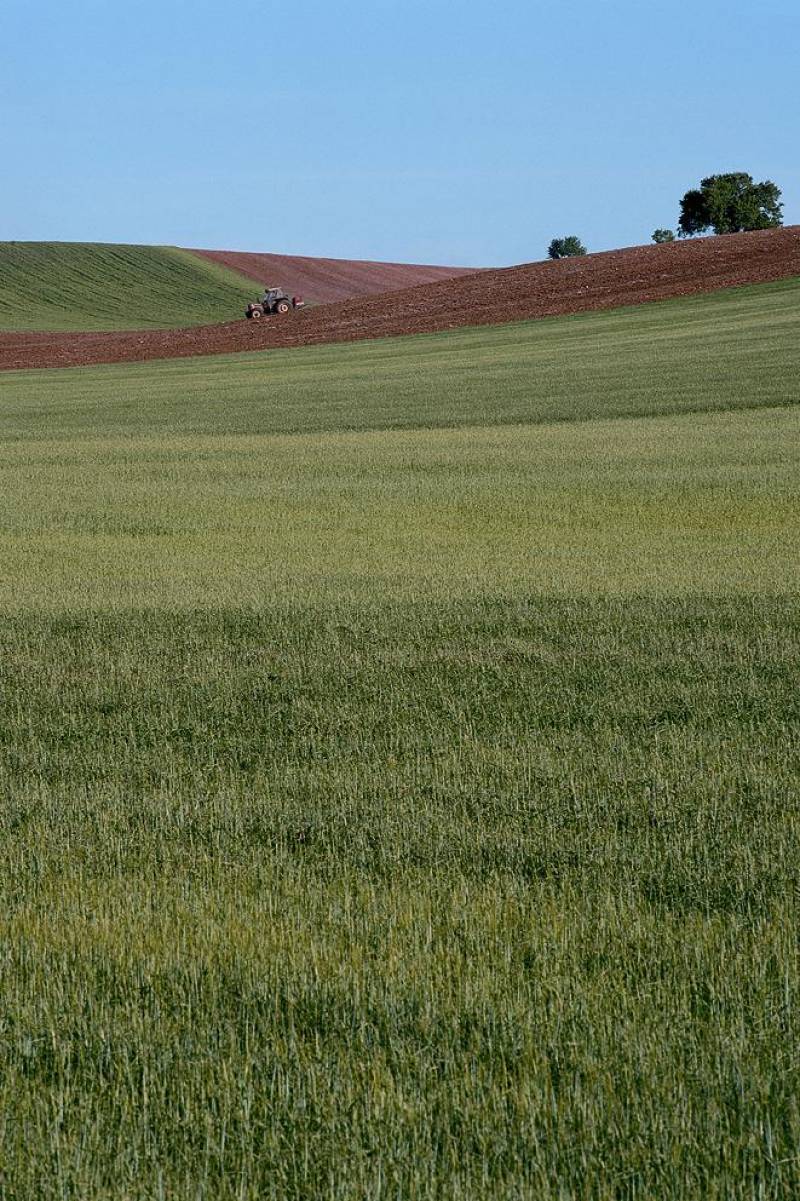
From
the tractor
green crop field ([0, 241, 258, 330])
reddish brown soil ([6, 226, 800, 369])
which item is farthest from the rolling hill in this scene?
reddish brown soil ([6, 226, 800, 369])

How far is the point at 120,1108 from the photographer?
332 centimetres

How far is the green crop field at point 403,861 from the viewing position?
317 cm

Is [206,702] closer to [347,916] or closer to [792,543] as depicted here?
[347,916]

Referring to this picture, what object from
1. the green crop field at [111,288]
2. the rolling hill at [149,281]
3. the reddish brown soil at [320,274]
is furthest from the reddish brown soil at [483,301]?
the reddish brown soil at [320,274]

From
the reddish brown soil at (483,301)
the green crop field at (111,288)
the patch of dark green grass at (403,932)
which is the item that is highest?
the green crop field at (111,288)

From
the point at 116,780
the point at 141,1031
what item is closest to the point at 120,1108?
the point at 141,1031

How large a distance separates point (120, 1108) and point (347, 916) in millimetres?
1169

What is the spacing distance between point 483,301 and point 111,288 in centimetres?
4277

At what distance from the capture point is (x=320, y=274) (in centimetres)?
10456

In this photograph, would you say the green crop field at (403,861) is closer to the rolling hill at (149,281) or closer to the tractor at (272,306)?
the tractor at (272,306)

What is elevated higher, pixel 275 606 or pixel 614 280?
pixel 614 280

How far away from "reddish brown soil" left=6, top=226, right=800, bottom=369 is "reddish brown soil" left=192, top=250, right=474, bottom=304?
38.4 m

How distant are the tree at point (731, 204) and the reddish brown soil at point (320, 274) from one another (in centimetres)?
1829

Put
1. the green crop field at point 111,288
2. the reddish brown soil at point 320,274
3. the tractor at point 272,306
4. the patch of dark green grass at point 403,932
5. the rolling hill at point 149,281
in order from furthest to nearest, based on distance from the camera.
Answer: the reddish brown soil at point 320,274
the rolling hill at point 149,281
the green crop field at point 111,288
the tractor at point 272,306
the patch of dark green grass at point 403,932
